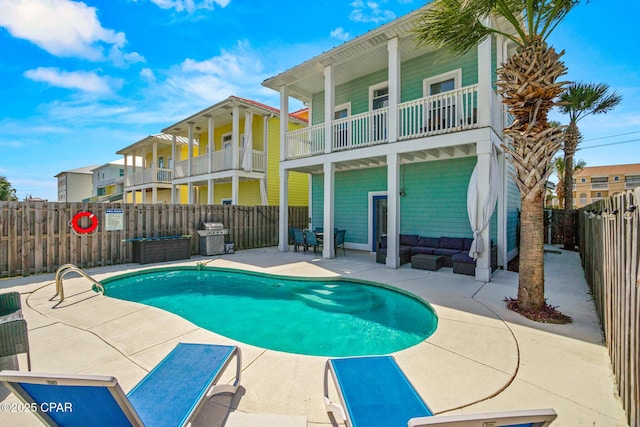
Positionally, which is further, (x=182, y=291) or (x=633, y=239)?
(x=182, y=291)

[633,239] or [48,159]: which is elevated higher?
[48,159]

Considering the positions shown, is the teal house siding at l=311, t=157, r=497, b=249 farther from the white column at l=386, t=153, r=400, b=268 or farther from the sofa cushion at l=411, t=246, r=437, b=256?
the white column at l=386, t=153, r=400, b=268

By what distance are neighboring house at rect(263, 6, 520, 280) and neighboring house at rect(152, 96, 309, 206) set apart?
296 cm

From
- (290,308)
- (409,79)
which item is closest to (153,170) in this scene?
(409,79)

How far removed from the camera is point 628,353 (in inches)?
89.9

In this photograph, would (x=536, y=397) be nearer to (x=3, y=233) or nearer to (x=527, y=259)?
(x=527, y=259)

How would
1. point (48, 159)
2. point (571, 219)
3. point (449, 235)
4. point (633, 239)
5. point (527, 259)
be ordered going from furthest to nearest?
point (48, 159) < point (571, 219) < point (449, 235) < point (527, 259) < point (633, 239)

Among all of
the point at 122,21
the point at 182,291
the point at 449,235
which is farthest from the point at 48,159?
the point at 449,235

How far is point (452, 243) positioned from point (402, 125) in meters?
4.21

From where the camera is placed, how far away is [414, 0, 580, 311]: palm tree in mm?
4715

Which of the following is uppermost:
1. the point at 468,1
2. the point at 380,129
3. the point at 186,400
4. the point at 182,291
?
the point at 468,1

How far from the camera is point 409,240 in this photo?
1027cm

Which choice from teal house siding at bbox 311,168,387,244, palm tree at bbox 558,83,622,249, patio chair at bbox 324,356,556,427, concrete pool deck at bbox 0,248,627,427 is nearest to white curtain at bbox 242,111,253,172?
teal house siding at bbox 311,168,387,244

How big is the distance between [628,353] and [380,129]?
26.4 feet
